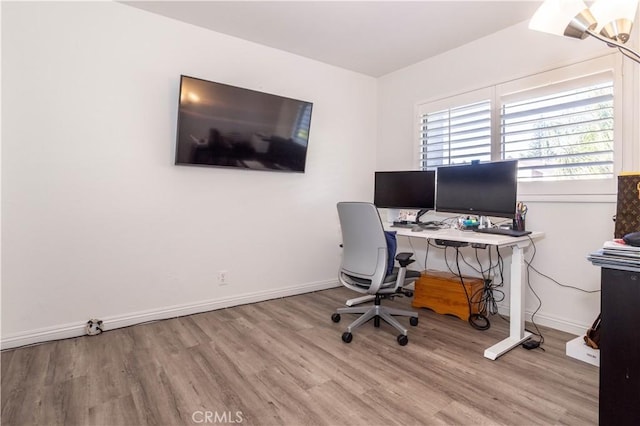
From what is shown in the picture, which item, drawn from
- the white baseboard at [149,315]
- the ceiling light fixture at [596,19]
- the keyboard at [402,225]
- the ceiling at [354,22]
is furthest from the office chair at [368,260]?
the ceiling at [354,22]

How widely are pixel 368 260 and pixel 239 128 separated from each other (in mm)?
1700

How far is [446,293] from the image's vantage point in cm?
296

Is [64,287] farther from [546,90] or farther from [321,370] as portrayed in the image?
[546,90]

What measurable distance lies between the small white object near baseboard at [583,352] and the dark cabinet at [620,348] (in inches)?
34.3

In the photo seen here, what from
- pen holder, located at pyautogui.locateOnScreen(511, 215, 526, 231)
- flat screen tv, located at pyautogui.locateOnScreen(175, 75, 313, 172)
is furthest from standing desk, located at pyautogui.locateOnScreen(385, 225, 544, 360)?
flat screen tv, located at pyautogui.locateOnScreen(175, 75, 313, 172)

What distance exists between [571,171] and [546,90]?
69 cm

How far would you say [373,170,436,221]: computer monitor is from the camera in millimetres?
3088

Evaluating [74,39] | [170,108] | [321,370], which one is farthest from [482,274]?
[74,39]

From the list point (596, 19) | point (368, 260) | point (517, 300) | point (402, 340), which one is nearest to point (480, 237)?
point (517, 300)

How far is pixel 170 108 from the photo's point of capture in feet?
9.39

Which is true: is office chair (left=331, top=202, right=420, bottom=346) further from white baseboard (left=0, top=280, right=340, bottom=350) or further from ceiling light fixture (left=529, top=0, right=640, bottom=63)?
ceiling light fixture (left=529, top=0, right=640, bottom=63)

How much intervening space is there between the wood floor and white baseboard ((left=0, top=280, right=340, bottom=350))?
85 mm

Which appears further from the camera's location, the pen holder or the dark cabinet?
the pen holder

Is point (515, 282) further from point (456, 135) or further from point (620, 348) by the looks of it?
point (456, 135)
